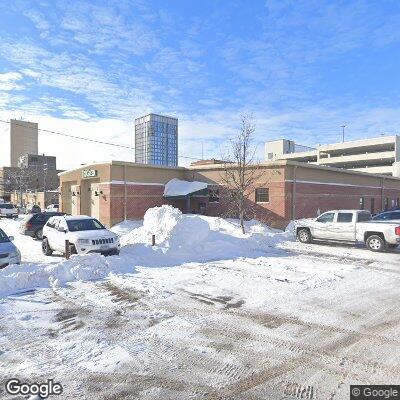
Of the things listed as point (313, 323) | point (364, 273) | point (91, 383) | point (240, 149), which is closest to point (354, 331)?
point (313, 323)

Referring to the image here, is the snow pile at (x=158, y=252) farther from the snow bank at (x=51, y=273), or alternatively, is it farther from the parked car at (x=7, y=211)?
the parked car at (x=7, y=211)

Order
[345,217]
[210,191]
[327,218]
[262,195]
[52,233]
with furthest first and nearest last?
[210,191] < [262,195] < [327,218] < [345,217] < [52,233]

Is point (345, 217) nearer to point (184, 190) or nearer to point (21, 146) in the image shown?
point (184, 190)

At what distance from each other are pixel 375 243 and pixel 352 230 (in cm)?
128

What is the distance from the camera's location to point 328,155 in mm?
93750

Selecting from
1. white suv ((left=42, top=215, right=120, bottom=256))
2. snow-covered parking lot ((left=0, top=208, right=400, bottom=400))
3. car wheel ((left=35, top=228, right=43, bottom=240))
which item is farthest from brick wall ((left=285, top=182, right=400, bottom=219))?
car wheel ((left=35, top=228, right=43, bottom=240))

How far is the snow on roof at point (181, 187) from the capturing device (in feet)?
93.6

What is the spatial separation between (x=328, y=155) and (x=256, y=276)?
3550 inches

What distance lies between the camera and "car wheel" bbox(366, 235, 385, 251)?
15.9m

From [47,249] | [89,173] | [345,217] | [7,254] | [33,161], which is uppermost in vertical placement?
[33,161]

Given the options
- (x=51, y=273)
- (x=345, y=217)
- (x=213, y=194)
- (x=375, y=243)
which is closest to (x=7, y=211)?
(x=213, y=194)

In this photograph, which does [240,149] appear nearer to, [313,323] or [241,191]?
[241,191]

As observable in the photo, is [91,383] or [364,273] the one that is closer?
[91,383]

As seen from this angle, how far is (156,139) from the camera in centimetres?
3559
